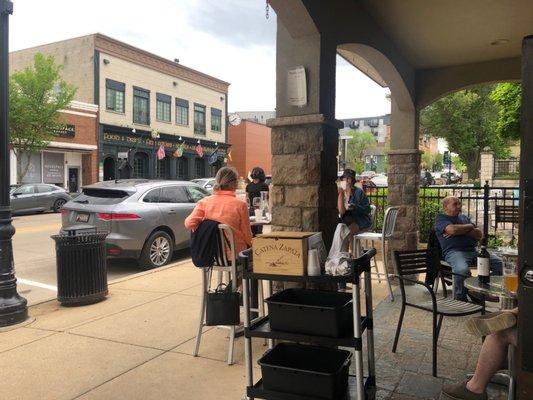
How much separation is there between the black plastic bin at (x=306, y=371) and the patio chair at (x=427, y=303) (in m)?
1.06

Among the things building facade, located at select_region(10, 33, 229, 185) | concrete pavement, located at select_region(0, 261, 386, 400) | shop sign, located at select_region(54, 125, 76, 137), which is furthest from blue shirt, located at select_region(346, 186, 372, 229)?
building facade, located at select_region(10, 33, 229, 185)

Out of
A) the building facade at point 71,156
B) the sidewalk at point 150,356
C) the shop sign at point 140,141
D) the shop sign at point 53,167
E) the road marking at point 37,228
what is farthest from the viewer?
the shop sign at point 140,141

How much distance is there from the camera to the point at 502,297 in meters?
3.18

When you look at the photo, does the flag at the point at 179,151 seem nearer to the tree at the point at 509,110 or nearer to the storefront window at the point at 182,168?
the storefront window at the point at 182,168

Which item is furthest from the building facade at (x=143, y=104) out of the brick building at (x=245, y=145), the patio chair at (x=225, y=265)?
the patio chair at (x=225, y=265)

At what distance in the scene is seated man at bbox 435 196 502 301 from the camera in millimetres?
5047

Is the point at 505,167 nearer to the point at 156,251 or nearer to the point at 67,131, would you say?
the point at 156,251

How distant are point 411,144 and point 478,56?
5.68 feet

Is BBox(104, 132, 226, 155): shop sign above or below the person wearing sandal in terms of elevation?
above

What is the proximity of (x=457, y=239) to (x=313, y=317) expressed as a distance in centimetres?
318

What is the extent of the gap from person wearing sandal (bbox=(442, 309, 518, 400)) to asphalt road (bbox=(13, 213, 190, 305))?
534 centimetres

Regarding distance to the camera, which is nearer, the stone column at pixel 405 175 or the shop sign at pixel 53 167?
the stone column at pixel 405 175

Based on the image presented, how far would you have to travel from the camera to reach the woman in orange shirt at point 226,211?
165 inches

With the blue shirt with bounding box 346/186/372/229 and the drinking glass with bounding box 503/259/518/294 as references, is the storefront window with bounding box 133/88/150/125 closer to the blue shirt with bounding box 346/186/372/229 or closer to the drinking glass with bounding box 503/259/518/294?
the blue shirt with bounding box 346/186/372/229
